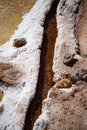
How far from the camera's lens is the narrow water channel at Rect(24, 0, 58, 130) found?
93.3 inches

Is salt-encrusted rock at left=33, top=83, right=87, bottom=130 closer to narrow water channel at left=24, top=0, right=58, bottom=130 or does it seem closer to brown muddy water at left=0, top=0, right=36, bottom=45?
narrow water channel at left=24, top=0, right=58, bottom=130

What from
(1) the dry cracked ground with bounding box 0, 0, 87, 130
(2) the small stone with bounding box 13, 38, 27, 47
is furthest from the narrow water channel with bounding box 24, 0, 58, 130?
(2) the small stone with bounding box 13, 38, 27, 47

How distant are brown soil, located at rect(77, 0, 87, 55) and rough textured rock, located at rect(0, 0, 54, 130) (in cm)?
50

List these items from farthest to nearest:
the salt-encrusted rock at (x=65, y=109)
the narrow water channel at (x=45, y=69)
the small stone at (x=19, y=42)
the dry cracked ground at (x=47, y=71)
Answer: the small stone at (x=19, y=42)
the narrow water channel at (x=45, y=69)
the dry cracked ground at (x=47, y=71)
the salt-encrusted rock at (x=65, y=109)

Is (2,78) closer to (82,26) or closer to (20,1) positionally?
(82,26)

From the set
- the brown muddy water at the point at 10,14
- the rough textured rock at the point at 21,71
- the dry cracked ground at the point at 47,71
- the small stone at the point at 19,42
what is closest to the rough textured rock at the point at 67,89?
the dry cracked ground at the point at 47,71

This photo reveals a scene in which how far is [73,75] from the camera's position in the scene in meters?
2.54

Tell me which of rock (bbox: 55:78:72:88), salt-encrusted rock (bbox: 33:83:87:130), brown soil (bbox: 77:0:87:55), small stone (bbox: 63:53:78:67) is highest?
brown soil (bbox: 77:0:87:55)

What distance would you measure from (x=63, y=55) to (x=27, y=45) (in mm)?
544

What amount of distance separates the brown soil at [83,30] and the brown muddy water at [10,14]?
1289 mm

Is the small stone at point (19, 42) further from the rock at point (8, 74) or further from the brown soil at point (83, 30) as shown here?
the brown soil at point (83, 30)

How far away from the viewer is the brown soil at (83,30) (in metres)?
2.83

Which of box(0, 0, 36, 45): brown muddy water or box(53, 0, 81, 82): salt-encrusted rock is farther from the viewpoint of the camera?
box(0, 0, 36, 45): brown muddy water

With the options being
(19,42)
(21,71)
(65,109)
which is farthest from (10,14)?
(65,109)
